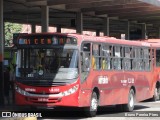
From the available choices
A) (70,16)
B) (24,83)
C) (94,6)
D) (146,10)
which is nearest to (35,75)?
(24,83)

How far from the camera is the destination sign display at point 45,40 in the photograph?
17.4m

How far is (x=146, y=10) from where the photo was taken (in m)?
35.0

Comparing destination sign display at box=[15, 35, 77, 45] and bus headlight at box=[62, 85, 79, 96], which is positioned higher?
destination sign display at box=[15, 35, 77, 45]

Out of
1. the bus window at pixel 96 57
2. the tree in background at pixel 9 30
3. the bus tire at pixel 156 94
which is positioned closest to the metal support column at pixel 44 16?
the bus tire at pixel 156 94

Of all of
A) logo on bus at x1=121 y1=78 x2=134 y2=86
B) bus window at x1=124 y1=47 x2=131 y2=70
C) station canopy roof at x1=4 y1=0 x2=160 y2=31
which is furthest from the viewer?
station canopy roof at x1=4 y1=0 x2=160 y2=31

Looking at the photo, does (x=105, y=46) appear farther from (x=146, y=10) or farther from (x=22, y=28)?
(x=22, y=28)

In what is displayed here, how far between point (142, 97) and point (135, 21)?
21329mm

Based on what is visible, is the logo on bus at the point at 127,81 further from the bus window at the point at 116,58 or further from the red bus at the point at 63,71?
the red bus at the point at 63,71

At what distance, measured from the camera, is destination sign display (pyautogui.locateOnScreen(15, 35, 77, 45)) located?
686 inches

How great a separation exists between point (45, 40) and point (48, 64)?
33.9 inches

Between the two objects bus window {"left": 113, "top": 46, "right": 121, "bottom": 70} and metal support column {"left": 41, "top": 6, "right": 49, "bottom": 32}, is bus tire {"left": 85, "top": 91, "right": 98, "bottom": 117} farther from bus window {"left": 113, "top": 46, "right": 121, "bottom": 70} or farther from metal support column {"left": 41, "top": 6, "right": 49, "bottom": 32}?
metal support column {"left": 41, "top": 6, "right": 49, "bottom": 32}

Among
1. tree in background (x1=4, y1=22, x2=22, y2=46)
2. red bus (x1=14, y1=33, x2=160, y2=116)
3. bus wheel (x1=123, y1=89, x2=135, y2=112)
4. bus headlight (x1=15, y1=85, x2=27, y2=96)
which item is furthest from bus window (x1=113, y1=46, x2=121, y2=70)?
tree in background (x1=4, y1=22, x2=22, y2=46)

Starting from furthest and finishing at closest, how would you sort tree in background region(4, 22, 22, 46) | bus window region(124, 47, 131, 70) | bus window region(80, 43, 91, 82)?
tree in background region(4, 22, 22, 46)
bus window region(124, 47, 131, 70)
bus window region(80, 43, 91, 82)

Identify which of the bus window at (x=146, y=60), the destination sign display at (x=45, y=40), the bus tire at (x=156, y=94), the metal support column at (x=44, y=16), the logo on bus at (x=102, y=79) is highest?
the metal support column at (x=44, y=16)
